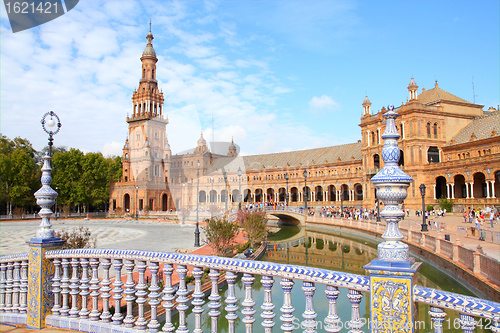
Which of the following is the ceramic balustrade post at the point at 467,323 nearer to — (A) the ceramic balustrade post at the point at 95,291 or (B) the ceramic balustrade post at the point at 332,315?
(B) the ceramic balustrade post at the point at 332,315

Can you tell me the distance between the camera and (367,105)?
188 ft

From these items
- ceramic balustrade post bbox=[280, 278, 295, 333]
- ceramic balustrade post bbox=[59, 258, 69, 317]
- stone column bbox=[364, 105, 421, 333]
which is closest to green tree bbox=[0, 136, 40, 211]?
ceramic balustrade post bbox=[59, 258, 69, 317]

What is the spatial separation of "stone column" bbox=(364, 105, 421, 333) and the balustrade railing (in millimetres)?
102

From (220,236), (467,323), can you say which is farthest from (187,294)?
(220,236)

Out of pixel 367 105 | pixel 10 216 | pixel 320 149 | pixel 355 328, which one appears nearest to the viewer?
pixel 355 328

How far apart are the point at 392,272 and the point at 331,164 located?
64.8 m

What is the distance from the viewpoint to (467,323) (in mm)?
2801

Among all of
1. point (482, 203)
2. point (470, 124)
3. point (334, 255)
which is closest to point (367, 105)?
point (470, 124)

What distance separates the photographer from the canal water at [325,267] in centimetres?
1070

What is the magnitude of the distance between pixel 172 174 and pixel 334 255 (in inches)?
1830

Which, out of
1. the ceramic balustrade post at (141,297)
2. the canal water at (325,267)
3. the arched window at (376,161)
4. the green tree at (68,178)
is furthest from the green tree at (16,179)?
the ceramic balustrade post at (141,297)

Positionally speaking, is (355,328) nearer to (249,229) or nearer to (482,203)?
(249,229)

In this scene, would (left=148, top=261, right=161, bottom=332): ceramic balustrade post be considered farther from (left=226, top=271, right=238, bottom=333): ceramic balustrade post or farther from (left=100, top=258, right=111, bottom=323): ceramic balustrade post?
(left=226, top=271, right=238, bottom=333): ceramic balustrade post

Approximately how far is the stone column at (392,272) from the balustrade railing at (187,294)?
10 cm
